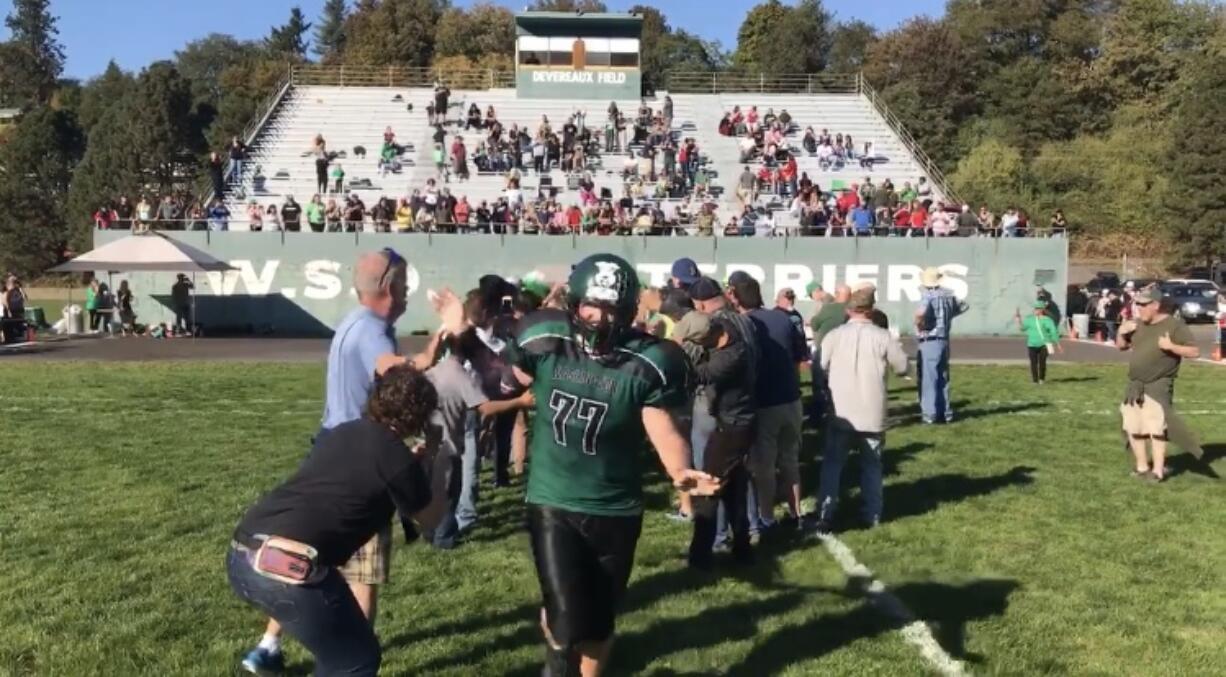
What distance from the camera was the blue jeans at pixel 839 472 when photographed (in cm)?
810

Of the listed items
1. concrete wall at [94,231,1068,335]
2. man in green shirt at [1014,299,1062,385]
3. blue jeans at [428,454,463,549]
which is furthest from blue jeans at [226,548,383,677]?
concrete wall at [94,231,1068,335]

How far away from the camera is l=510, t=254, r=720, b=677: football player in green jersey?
4.19 m

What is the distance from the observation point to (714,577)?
22.7 feet

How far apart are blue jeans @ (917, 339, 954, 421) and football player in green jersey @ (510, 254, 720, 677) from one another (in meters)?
9.68

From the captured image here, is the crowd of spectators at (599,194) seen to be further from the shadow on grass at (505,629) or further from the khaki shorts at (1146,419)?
the shadow on grass at (505,629)

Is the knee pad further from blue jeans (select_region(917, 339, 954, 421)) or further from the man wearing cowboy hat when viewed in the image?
blue jeans (select_region(917, 339, 954, 421))

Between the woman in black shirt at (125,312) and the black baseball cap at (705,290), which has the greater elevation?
the black baseball cap at (705,290)

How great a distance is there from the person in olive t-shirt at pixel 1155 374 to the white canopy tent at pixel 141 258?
68.5 feet

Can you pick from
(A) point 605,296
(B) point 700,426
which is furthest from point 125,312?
(A) point 605,296

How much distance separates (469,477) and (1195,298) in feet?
107

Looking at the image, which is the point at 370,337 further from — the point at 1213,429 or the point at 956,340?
the point at 956,340

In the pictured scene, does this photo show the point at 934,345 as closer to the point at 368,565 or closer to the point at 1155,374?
the point at 1155,374

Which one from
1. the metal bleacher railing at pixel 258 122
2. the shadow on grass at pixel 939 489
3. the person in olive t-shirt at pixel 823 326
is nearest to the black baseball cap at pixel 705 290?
the shadow on grass at pixel 939 489

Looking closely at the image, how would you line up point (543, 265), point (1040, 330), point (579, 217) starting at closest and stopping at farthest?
point (1040, 330)
point (543, 265)
point (579, 217)
